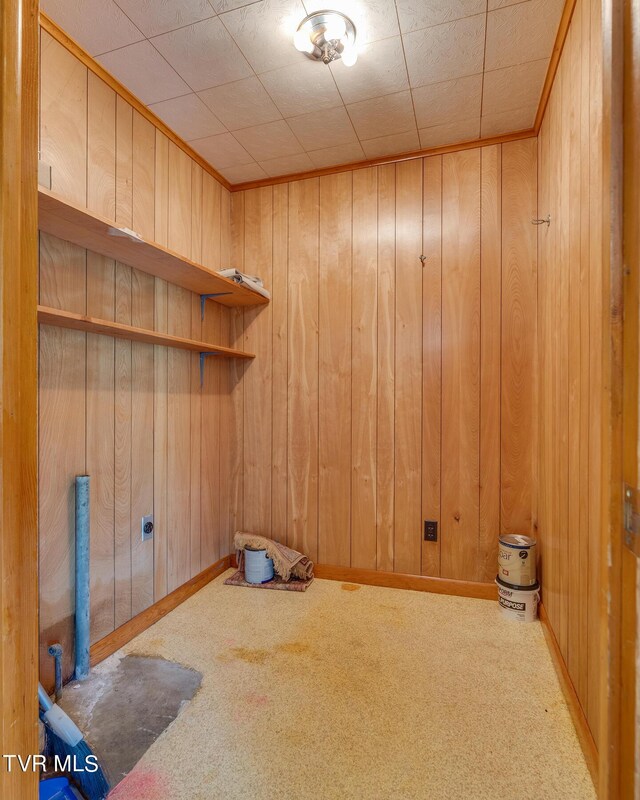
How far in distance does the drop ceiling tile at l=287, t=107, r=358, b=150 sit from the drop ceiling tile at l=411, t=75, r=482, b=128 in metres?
0.37

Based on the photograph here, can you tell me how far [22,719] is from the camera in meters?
0.61

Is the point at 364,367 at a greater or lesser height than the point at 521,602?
greater

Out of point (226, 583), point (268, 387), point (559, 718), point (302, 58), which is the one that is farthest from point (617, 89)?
point (226, 583)

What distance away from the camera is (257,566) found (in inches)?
101

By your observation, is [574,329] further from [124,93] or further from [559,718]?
[124,93]

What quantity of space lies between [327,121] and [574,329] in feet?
5.45

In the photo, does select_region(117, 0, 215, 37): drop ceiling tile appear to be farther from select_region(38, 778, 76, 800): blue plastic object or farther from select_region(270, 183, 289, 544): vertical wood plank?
select_region(38, 778, 76, 800): blue plastic object

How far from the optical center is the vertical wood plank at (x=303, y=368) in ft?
8.91

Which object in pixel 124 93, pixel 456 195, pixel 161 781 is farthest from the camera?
pixel 456 195

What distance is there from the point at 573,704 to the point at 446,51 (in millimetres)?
2579

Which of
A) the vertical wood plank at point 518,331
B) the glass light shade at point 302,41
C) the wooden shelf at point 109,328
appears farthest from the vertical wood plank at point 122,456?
the vertical wood plank at point 518,331

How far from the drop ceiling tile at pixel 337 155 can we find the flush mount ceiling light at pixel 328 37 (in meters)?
0.72

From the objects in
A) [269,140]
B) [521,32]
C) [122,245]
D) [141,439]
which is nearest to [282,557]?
[141,439]

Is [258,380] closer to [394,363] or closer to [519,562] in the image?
[394,363]
